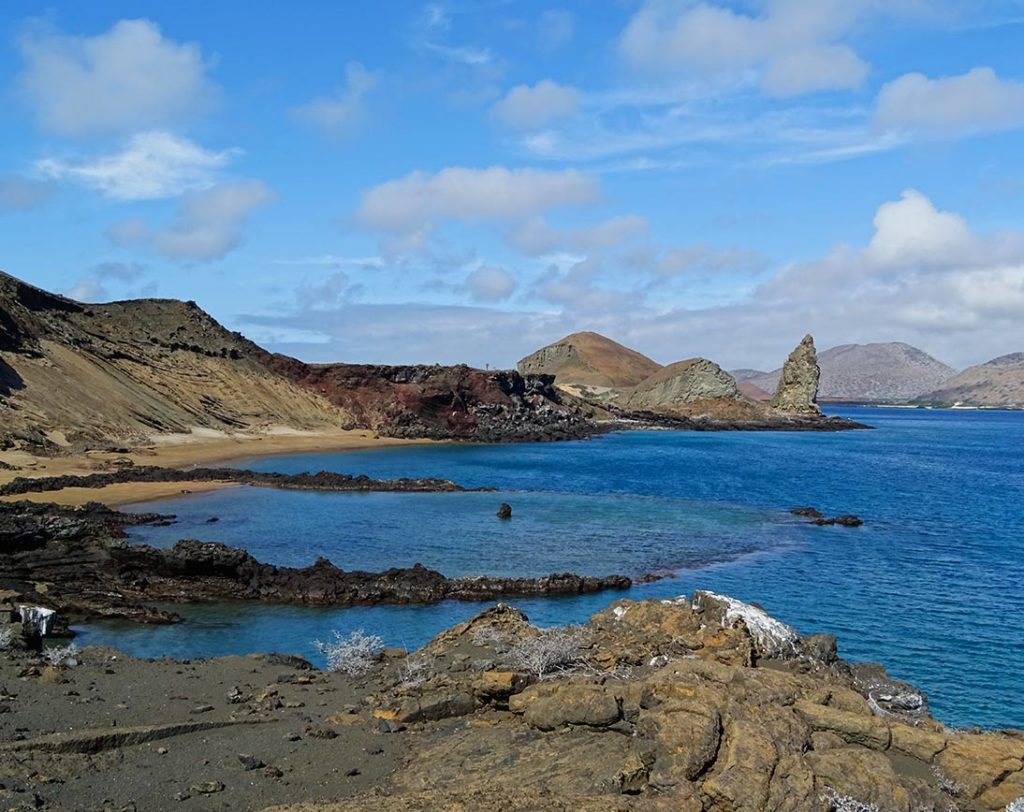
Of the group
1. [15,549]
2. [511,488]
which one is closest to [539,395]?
[511,488]

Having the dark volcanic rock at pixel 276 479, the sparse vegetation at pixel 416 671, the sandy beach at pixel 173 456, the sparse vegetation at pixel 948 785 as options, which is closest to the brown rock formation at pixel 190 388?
the sandy beach at pixel 173 456

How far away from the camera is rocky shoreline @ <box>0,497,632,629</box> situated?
22906 mm

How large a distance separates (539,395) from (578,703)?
3917 inches

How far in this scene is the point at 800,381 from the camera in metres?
139

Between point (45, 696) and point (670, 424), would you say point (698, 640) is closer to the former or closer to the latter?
point (45, 696)

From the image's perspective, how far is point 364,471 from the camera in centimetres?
5881

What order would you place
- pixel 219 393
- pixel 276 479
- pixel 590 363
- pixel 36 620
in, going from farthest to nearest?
pixel 590 363 → pixel 219 393 → pixel 276 479 → pixel 36 620

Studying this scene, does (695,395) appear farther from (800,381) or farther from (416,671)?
(416,671)

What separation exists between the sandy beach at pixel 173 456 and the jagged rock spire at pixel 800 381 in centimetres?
7385

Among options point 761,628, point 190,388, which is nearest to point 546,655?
point 761,628

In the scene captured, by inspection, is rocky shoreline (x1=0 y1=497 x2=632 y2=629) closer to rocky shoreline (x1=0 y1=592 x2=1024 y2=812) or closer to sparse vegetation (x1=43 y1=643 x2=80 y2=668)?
sparse vegetation (x1=43 y1=643 x2=80 y2=668)

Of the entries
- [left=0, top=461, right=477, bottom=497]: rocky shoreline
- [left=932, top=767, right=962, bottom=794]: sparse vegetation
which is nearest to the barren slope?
[left=0, top=461, right=477, bottom=497]: rocky shoreline

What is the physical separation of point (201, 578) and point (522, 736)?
664 inches

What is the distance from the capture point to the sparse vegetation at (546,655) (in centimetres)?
1209
